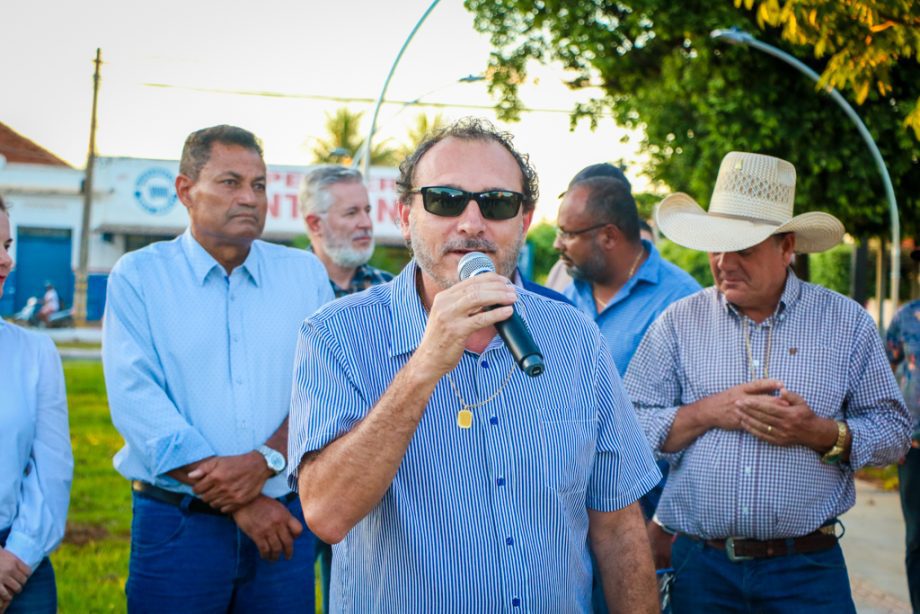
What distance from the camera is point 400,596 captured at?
2.37 metres

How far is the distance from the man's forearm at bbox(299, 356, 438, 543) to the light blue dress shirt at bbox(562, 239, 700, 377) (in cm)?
246

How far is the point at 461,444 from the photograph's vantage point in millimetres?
2410

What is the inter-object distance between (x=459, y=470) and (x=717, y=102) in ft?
42.6

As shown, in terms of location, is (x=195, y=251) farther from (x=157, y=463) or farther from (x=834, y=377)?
(x=834, y=377)

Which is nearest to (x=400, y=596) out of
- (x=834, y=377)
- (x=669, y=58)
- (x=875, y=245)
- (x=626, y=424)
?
(x=626, y=424)

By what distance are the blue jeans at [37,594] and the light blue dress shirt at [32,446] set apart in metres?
0.07

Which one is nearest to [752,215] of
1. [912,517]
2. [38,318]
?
[912,517]

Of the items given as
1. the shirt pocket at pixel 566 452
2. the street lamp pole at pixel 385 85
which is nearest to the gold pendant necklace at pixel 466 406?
the shirt pocket at pixel 566 452

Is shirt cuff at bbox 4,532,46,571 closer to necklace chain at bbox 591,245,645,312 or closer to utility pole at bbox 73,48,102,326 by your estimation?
necklace chain at bbox 591,245,645,312

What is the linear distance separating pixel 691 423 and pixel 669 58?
12.6 metres

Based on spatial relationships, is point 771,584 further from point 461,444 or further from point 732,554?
point 461,444

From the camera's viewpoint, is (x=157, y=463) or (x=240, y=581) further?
(x=240, y=581)

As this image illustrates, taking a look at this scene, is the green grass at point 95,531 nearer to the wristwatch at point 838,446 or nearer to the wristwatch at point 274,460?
the wristwatch at point 274,460

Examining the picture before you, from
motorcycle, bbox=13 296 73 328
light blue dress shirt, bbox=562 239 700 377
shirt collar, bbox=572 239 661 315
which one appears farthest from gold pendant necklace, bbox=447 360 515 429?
motorcycle, bbox=13 296 73 328
